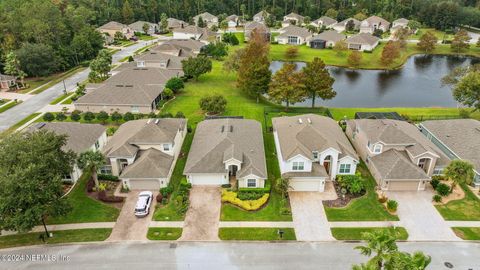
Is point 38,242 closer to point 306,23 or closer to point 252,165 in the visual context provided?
point 252,165

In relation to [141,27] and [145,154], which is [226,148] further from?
[141,27]

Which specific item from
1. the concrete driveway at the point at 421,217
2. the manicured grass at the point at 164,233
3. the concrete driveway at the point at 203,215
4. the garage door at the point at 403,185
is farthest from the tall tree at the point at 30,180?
the garage door at the point at 403,185

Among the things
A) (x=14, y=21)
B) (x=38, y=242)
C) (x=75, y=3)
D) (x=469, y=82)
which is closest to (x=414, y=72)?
(x=469, y=82)

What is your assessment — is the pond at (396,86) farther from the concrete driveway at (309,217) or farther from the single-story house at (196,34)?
the concrete driveway at (309,217)

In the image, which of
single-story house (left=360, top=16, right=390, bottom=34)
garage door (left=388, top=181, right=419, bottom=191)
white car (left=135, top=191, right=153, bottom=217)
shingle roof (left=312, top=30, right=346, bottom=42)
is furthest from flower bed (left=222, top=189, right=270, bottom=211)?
single-story house (left=360, top=16, right=390, bottom=34)

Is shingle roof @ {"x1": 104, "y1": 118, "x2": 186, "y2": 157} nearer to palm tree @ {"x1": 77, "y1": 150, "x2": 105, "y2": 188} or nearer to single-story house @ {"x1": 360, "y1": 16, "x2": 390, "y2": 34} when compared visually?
palm tree @ {"x1": 77, "y1": 150, "x2": 105, "y2": 188}
